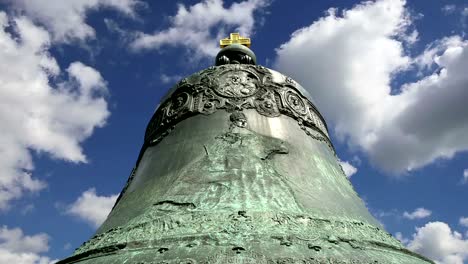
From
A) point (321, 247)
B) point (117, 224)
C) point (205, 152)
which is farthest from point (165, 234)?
point (205, 152)

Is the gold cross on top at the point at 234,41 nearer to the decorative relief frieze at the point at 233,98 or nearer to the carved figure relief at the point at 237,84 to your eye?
the decorative relief frieze at the point at 233,98

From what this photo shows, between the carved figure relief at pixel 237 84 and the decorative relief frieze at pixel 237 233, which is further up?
the carved figure relief at pixel 237 84

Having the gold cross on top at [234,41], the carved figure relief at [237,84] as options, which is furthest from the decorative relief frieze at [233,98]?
the gold cross on top at [234,41]

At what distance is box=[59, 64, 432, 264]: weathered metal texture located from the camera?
324 centimetres

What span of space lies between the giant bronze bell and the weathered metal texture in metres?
0.01

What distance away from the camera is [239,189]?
407 cm

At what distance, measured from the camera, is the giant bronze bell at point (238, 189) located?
10.6ft

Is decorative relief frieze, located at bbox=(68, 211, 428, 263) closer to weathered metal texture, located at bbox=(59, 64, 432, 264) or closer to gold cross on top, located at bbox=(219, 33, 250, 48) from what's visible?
weathered metal texture, located at bbox=(59, 64, 432, 264)

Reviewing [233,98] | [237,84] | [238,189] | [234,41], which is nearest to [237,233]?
[238,189]

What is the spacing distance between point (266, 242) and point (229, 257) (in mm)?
355

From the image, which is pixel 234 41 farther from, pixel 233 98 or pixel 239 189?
pixel 239 189

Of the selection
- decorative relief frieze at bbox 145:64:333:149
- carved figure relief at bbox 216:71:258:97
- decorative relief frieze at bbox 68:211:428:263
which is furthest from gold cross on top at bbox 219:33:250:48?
decorative relief frieze at bbox 68:211:428:263

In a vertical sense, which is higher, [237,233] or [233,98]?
[233,98]

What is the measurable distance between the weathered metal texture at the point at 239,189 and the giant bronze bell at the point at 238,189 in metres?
0.01
